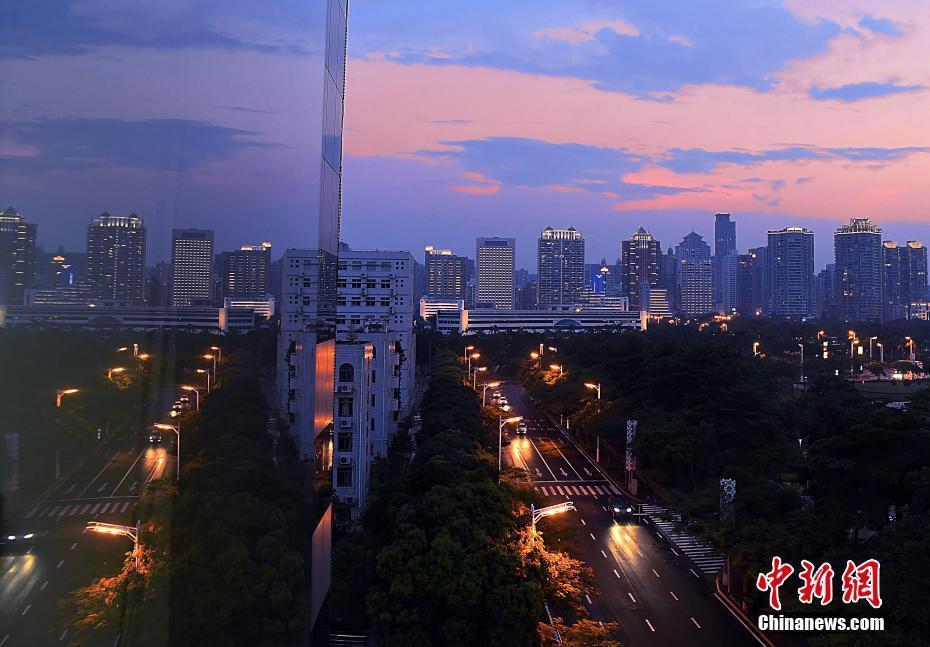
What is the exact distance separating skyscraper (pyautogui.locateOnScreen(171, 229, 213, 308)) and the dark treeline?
636cm

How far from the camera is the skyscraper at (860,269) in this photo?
63031 mm

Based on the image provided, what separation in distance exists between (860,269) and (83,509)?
73.4 meters

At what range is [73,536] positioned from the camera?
4.86 feet

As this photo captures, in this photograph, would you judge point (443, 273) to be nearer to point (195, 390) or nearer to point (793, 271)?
point (793, 271)

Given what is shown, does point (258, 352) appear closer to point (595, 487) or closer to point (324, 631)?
point (324, 631)

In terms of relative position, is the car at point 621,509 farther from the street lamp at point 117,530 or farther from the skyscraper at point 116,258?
the skyscraper at point 116,258

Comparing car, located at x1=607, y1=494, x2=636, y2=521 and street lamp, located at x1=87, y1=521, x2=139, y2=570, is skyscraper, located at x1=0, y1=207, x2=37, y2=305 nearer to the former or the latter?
street lamp, located at x1=87, y1=521, x2=139, y2=570

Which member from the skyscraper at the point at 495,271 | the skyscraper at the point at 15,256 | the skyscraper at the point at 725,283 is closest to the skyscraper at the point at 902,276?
the skyscraper at the point at 725,283

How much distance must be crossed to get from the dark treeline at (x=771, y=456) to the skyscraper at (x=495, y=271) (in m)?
53.9

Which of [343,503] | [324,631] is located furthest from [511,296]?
[324,631]

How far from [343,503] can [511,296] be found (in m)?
69.6

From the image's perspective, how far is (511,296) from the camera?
79.4 metres

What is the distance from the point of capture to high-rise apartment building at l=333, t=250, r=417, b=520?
37.1 feet

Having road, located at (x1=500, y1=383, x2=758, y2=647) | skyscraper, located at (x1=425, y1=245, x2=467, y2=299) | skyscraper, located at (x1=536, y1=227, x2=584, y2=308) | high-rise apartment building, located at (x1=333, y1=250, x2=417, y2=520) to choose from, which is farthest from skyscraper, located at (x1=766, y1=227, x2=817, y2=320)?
road, located at (x1=500, y1=383, x2=758, y2=647)
